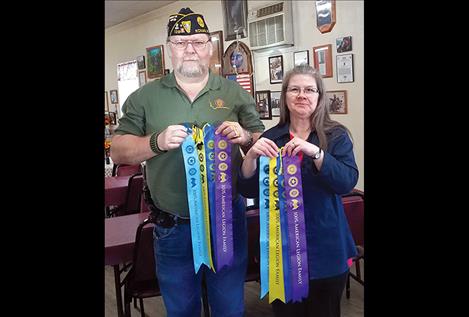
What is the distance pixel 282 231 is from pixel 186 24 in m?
0.59

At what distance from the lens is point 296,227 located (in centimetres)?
124

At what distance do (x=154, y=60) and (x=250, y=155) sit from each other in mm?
367

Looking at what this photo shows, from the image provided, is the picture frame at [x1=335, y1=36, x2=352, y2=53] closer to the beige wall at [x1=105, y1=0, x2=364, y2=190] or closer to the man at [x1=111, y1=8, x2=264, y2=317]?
the beige wall at [x1=105, y1=0, x2=364, y2=190]

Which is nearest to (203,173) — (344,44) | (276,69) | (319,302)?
(276,69)

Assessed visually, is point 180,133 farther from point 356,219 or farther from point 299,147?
point 356,219

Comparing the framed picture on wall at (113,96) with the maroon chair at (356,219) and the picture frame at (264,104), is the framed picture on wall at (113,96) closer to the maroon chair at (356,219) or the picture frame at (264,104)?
the picture frame at (264,104)

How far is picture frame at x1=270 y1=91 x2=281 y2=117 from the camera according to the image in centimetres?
125

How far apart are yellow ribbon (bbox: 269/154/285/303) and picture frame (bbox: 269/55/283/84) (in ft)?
0.75

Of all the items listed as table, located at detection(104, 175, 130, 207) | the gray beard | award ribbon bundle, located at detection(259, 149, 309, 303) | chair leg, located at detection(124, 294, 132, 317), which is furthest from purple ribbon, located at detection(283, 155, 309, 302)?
table, located at detection(104, 175, 130, 207)

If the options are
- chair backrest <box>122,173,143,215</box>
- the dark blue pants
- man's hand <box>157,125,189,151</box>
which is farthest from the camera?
chair backrest <box>122,173,143,215</box>
